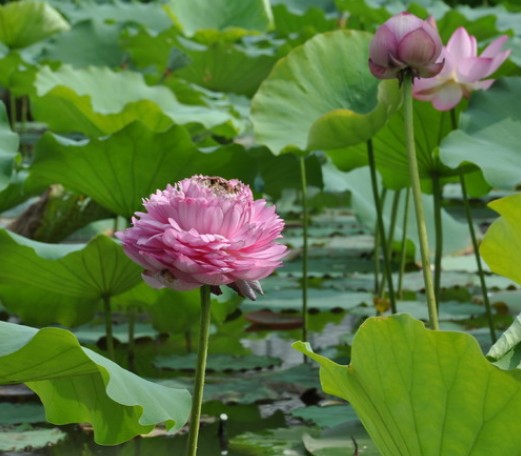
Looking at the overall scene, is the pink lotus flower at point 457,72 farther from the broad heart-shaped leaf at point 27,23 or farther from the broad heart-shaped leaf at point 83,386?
the broad heart-shaped leaf at point 27,23

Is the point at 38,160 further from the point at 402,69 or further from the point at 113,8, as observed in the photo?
the point at 113,8

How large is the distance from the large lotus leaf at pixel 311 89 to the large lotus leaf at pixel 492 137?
0.87 ft

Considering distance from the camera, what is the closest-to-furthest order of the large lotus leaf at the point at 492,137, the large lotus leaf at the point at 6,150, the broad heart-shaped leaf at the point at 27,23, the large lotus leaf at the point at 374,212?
1. the large lotus leaf at the point at 492,137
2. the large lotus leaf at the point at 6,150
3. the large lotus leaf at the point at 374,212
4. the broad heart-shaped leaf at the point at 27,23

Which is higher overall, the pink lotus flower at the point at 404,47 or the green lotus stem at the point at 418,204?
the pink lotus flower at the point at 404,47

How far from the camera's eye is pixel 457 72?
183 cm

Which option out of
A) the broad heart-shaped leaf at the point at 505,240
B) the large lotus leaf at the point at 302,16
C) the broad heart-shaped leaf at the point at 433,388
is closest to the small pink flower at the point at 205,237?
the broad heart-shaped leaf at the point at 433,388

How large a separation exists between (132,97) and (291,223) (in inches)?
48.1

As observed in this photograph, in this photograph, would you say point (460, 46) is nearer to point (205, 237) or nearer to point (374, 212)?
point (205, 237)

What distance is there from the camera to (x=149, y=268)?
1062mm

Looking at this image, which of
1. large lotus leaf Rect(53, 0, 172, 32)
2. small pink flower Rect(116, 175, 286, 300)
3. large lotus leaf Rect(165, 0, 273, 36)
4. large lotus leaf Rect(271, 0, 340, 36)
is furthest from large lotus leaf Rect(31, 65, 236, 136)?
large lotus leaf Rect(53, 0, 172, 32)

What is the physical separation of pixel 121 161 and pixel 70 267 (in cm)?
36

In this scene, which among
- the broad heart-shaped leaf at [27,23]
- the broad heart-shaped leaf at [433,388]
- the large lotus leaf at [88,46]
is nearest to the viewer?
the broad heart-shaped leaf at [433,388]

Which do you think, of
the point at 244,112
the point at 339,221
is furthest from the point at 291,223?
the point at 244,112

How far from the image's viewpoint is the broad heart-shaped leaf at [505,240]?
1.20 m
